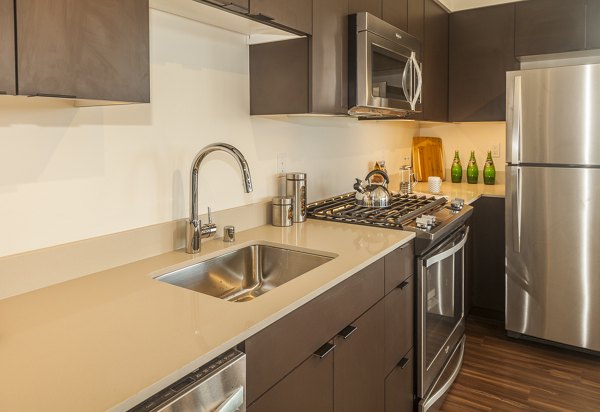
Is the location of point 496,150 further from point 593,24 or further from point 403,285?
point 403,285

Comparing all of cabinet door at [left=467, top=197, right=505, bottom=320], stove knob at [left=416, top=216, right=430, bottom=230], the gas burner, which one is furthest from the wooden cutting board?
stove knob at [left=416, top=216, right=430, bottom=230]

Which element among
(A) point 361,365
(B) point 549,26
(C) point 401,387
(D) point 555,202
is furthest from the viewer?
(B) point 549,26

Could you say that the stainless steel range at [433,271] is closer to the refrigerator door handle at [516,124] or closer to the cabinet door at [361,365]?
the cabinet door at [361,365]

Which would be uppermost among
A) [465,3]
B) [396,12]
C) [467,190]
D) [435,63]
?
[465,3]

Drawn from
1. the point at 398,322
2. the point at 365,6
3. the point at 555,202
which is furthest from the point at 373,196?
the point at 555,202

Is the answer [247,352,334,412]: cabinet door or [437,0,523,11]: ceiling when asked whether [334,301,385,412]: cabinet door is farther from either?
[437,0,523,11]: ceiling

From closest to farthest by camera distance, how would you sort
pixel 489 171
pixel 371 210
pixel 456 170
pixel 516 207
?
pixel 371 210, pixel 516 207, pixel 489 171, pixel 456 170

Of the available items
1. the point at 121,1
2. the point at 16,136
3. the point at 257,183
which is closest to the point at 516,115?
the point at 257,183

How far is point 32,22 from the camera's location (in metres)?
0.89

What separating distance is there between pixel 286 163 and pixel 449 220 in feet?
2.68

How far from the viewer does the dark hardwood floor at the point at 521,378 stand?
2230 millimetres

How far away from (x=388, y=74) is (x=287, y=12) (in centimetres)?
76

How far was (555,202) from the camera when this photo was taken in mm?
2605

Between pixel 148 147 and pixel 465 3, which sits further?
pixel 465 3
